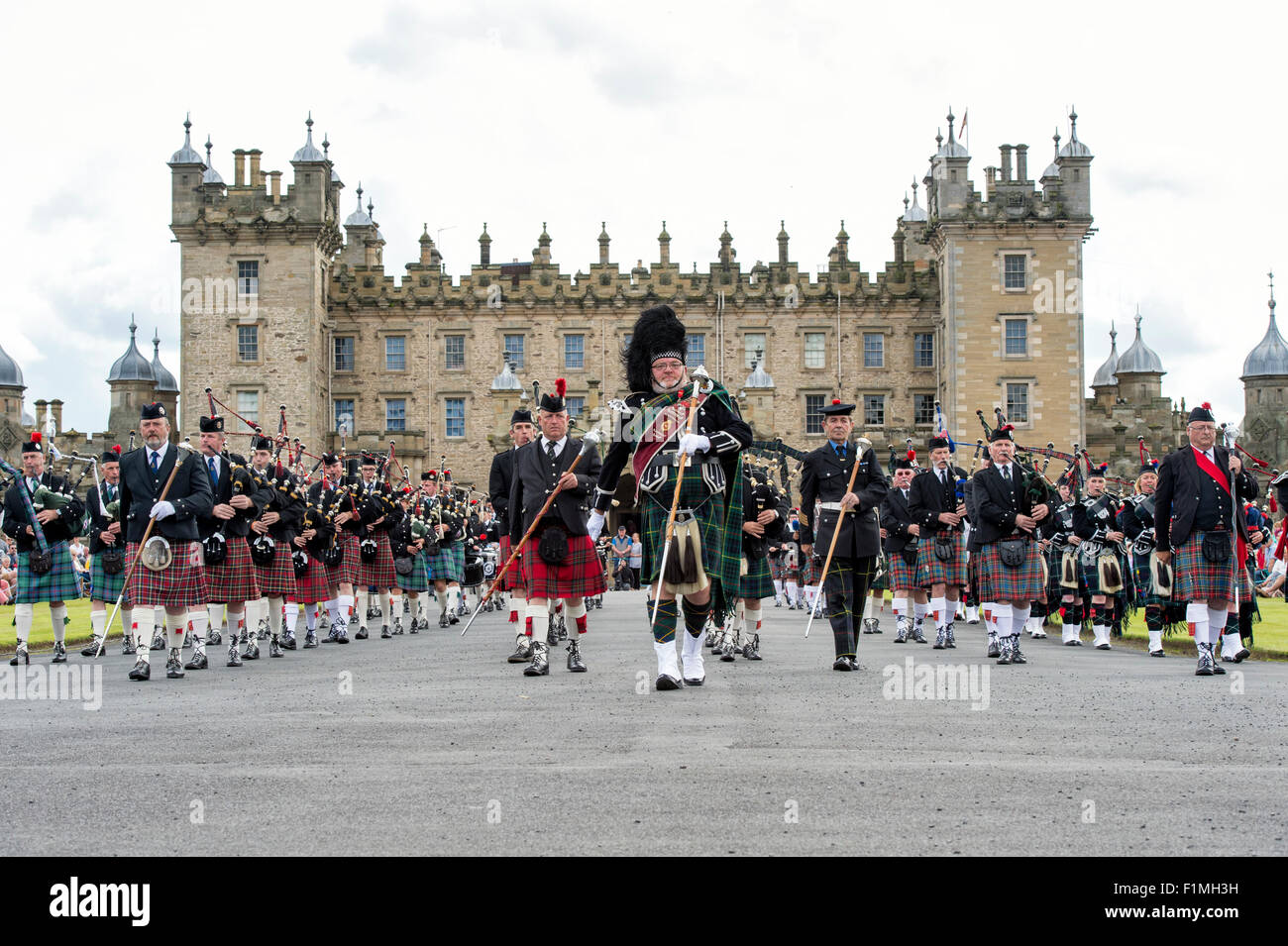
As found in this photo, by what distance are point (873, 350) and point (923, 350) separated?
230 cm

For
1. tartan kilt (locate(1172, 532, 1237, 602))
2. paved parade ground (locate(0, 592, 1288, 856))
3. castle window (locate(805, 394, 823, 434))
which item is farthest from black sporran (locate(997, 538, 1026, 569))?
castle window (locate(805, 394, 823, 434))

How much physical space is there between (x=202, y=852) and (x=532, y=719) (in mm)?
3485

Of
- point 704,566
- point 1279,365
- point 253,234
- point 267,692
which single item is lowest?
point 267,692

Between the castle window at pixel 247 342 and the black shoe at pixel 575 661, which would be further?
the castle window at pixel 247 342

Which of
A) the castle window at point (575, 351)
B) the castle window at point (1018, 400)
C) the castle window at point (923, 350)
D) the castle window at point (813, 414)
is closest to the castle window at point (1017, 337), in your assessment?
the castle window at point (1018, 400)

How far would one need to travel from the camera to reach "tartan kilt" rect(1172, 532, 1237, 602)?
11.8 metres

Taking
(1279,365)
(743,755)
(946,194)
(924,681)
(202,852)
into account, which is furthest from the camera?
(1279,365)

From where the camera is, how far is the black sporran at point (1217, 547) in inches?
463

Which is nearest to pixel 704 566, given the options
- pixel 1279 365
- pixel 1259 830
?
pixel 1259 830

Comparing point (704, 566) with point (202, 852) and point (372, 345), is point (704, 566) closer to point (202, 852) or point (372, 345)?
point (202, 852)

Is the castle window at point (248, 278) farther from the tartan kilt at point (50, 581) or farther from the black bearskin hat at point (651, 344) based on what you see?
the black bearskin hat at point (651, 344)

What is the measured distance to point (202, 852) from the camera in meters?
4.82

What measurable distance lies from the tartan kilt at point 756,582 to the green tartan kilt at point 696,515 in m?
3.75

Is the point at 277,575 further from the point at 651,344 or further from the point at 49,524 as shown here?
the point at 651,344
